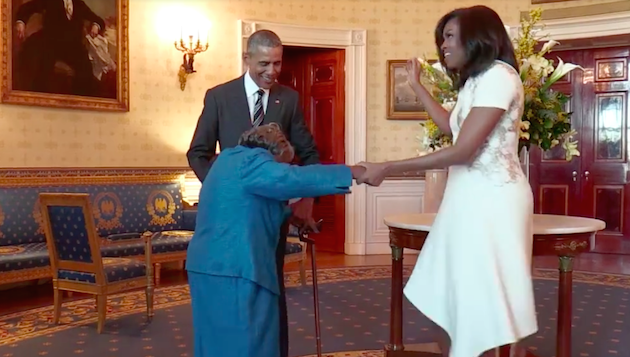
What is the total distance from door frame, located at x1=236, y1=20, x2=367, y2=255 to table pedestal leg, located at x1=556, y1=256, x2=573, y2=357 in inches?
197

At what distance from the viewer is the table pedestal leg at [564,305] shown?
3.05 meters

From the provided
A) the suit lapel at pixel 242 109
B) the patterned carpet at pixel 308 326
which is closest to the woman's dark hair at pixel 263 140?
the suit lapel at pixel 242 109

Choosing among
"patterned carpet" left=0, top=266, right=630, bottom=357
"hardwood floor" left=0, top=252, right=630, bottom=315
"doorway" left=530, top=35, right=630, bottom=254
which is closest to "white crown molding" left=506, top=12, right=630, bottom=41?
"doorway" left=530, top=35, right=630, bottom=254

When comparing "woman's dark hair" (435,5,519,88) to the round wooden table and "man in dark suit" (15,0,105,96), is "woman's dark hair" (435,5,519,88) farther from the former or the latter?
"man in dark suit" (15,0,105,96)

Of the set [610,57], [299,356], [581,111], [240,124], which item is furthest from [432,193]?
[240,124]

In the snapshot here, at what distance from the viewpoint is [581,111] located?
833 centimetres

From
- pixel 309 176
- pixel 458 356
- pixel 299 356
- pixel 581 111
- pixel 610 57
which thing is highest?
pixel 610 57

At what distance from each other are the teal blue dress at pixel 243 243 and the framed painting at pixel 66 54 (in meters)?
4.22

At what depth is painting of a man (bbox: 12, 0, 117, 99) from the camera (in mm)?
5926

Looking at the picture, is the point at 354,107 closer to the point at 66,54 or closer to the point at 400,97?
the point at 400,97

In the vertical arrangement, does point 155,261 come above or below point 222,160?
below

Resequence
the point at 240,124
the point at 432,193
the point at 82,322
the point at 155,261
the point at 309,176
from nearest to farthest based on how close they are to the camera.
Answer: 1. the point at 309,176
2. the point at 240,124
3. the point at 82,322
4. the point at 155,261
5. the point at 432,193

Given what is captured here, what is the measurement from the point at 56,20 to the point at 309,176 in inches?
187

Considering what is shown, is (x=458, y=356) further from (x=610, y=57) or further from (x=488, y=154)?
(x=610, y=57)
